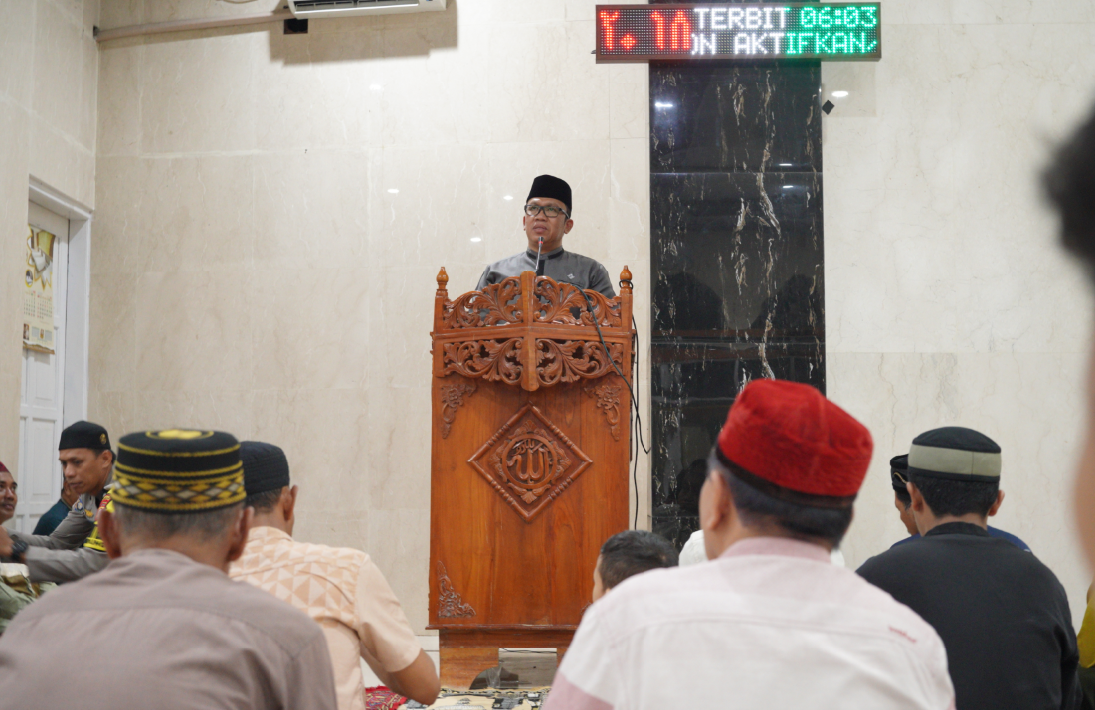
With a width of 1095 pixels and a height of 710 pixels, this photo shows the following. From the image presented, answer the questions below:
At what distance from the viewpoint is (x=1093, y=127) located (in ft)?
1.28

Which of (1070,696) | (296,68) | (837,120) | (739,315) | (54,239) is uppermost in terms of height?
(296,68)

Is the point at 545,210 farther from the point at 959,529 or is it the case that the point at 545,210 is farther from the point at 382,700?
the point at 959,529

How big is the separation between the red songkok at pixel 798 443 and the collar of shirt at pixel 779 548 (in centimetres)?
6

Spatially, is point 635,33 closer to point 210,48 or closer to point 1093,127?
point 210,48

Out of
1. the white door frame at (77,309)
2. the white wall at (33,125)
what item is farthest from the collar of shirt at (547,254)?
the white door frame at (77,309)

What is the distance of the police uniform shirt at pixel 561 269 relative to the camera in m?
4.56

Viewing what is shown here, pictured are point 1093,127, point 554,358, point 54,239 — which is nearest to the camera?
point 1093,127

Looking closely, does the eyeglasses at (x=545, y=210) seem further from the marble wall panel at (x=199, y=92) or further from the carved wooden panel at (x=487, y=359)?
the marble wall panel at (x=199, y=92)

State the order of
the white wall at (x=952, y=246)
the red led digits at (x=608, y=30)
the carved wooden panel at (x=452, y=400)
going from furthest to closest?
the white wall at (x=952, y=246), the red led digits at (x=608, y=30), the carved wooden panel at (x=452, y=400)

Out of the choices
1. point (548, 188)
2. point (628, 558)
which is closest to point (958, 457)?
point (628, 558)

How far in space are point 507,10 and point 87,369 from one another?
3.57m

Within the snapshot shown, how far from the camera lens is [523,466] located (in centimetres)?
367

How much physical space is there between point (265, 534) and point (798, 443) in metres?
1.28

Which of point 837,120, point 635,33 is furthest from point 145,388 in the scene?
point 837,120
